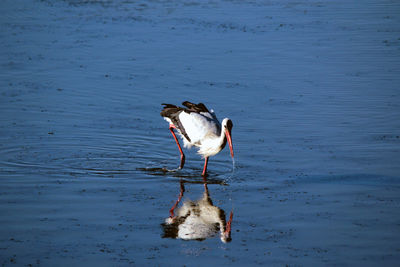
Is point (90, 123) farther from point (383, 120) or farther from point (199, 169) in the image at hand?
point (383, 120)

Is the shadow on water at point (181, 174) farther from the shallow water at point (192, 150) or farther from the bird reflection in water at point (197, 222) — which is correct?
the bird reflection in water at point (197, 222)

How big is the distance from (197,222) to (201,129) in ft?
8.97

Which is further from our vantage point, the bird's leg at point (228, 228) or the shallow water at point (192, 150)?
the bird's leg at point (228, 228)

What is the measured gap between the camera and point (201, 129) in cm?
1185

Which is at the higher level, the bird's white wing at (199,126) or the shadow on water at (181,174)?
the bird's white wing at (199,126)

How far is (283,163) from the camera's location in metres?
11.8

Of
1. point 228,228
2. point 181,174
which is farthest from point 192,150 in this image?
point 228,228

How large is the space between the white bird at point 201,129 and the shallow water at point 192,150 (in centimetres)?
44

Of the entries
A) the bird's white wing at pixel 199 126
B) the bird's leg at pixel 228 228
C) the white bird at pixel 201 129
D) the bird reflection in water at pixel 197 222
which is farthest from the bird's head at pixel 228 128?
the bird's leg at pixel 228 228

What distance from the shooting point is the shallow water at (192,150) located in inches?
340

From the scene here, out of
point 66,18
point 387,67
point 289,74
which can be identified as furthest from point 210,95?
point 66,18

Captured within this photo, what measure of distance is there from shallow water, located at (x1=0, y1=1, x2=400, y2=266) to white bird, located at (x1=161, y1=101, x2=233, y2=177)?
1.44 ft

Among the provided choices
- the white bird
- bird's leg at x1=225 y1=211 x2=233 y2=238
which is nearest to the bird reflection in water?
bird's leg at x1=225 y1=211 x2=233 y2=238

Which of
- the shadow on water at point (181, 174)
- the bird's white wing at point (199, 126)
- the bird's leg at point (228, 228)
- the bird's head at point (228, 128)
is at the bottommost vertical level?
the bird's leg at point (228, 228)
